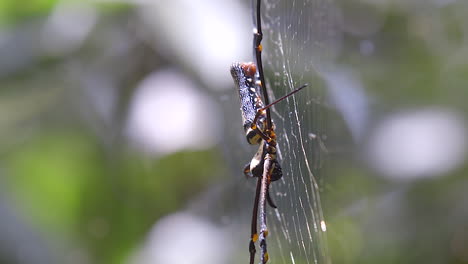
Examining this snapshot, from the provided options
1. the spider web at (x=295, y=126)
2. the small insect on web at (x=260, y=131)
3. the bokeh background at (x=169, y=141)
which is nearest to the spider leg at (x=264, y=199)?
the small insect on web at (x=260, y=131)

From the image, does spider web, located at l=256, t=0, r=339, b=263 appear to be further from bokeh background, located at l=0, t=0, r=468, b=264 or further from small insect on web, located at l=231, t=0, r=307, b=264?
bokeh background, located at l=0, t=0, r=468, b=264

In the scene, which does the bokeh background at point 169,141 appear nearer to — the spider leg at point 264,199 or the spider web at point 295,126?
the spider web at point 295,126

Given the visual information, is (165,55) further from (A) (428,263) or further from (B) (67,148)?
(A) (428,263)

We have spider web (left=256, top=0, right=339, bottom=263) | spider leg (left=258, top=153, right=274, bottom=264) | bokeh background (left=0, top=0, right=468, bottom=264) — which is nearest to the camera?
spider leg (left=258, top=153, right=274, bottom=264)

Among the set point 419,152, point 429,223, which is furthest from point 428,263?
point 419,152

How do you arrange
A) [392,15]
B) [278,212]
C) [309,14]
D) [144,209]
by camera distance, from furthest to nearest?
[392,15] < [144,209] < [278,212] < [309,14]

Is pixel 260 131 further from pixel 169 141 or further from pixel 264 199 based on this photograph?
pixel 169 141

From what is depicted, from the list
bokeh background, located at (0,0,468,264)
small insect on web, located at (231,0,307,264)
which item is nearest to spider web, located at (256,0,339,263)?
small insect on web, located at (231,0,307,264)

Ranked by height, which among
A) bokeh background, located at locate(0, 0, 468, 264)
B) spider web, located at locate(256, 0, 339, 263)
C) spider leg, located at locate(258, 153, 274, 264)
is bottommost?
spider leg, located at locate(258, 153, 274, 264)

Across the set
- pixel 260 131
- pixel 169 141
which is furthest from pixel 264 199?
pixel 169 141
